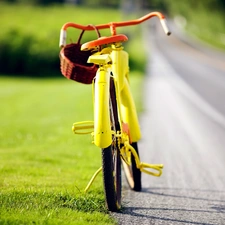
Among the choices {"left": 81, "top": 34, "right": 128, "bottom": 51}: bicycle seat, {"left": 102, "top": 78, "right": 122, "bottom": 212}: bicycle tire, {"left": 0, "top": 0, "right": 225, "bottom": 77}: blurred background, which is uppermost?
{"left": 81, "top": 34, "right": 128, "bottom": 51}: bicycle seat

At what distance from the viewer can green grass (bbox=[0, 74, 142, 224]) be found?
16.7 feet

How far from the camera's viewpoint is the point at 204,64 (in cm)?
3906

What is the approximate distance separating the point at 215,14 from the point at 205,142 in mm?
52360

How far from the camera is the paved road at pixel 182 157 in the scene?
223 inches

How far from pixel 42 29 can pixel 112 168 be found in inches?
1928

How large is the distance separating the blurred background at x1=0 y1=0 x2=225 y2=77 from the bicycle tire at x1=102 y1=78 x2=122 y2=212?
110 feet

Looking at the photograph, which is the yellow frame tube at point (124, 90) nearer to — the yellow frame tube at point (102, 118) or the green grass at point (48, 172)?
the green grass at point (48, 172)

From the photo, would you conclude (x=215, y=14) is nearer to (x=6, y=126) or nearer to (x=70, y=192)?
(x=6, y=126)

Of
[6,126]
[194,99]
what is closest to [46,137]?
[6,126]

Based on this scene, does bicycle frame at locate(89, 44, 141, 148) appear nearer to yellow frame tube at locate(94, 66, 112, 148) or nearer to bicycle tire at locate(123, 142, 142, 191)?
yellow frame tube at locate(94, 66, 112, 148)

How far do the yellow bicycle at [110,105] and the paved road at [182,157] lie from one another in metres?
0.32

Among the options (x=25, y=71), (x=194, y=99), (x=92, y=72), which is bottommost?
(x=25, y=71)

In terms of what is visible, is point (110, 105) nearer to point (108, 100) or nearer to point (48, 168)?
point (108, 100)

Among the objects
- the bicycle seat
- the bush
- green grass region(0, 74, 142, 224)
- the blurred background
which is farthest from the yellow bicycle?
the bush
